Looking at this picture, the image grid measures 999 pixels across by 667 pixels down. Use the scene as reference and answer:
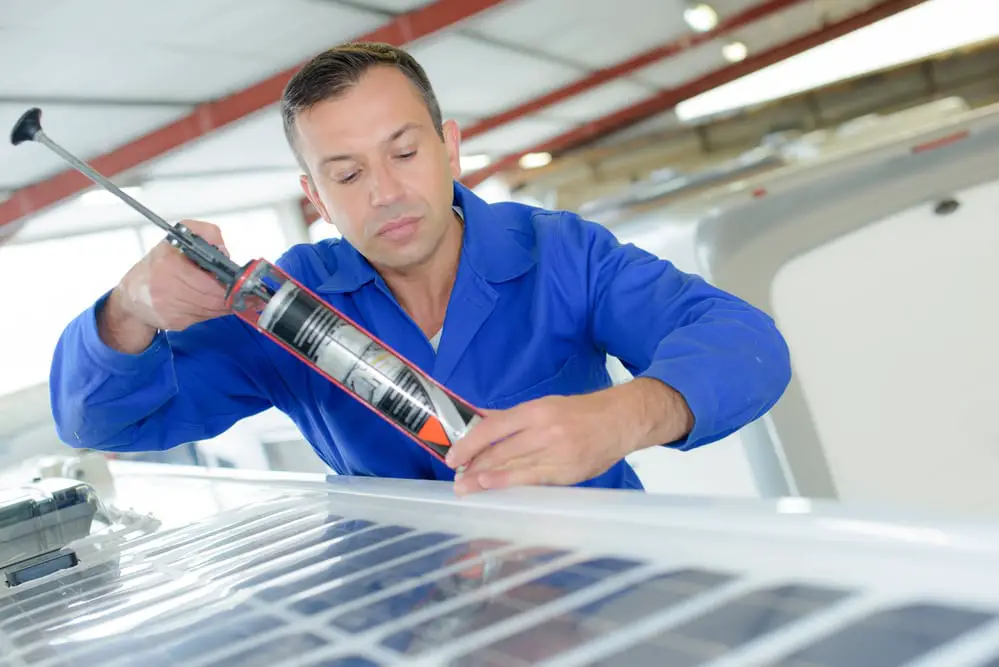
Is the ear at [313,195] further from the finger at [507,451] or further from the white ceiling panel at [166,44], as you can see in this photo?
the white ceiling panel at [166,44]

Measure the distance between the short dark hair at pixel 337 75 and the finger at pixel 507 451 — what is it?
1.73ft

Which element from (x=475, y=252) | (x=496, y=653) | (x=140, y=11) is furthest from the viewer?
(x=140, y=11)

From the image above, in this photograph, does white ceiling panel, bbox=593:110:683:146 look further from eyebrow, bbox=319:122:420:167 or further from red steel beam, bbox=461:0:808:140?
eyebrow, bbox=319:122:420:167

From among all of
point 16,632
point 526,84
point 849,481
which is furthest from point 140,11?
point 526,84

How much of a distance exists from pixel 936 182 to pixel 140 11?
9.71 ft

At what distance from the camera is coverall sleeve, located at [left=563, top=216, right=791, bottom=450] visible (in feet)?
2.75

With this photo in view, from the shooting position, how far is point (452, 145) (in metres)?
1.24

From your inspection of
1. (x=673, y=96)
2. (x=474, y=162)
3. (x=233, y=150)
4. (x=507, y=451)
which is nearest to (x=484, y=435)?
(x=507, y=451)

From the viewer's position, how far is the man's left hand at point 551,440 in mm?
709

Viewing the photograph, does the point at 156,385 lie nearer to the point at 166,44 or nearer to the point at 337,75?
the point at 337,75

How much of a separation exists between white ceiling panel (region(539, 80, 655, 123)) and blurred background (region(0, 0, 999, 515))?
0.19ft

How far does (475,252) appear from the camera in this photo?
3.64ft

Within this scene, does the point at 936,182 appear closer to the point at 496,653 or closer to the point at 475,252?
the point at 475,252

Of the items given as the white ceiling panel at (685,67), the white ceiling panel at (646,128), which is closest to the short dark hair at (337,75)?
the white ceiling panel at (685,67)
